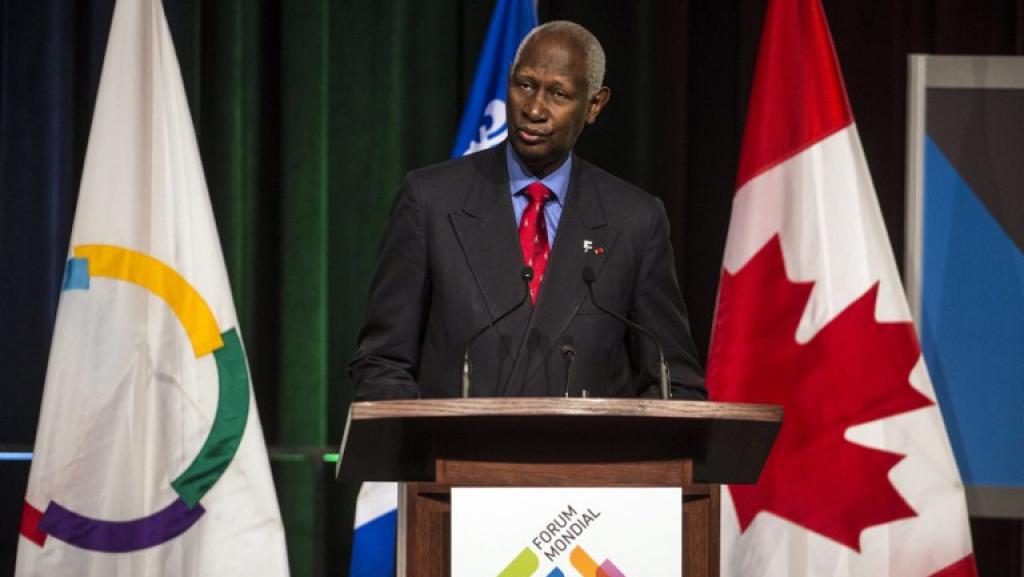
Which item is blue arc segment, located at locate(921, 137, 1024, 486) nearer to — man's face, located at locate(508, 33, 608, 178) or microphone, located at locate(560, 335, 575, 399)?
man's face, located at locate(508, 33, 608, 178)

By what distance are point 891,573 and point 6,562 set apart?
2.54 m

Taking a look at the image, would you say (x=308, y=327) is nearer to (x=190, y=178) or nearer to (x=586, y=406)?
(x=190, y=178)

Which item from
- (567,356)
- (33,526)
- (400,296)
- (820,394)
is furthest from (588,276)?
(33,526)

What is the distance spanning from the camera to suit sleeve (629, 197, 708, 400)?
7.57ft

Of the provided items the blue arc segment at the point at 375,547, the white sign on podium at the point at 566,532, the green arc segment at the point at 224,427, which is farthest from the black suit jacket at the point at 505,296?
the blue arc segment at the point at 375,547

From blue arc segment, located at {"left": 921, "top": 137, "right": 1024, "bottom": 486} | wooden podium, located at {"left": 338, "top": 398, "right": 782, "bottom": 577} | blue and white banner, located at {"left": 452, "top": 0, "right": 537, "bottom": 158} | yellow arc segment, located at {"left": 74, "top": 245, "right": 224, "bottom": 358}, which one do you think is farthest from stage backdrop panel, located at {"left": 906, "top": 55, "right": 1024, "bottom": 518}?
wooden podium, located at {"left": 338, "top": 398, "right": 782, "bottom": 577}

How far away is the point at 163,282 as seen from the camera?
3.35m

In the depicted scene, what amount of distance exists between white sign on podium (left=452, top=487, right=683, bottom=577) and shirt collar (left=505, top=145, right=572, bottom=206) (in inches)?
30.8

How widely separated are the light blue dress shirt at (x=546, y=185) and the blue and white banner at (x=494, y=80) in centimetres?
116

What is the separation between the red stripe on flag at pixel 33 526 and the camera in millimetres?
3223

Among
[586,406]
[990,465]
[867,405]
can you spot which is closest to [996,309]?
[990,465]

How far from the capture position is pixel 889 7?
13.1ft

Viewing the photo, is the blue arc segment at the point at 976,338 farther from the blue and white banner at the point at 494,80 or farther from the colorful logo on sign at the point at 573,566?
the colorful logo on sign at the point at 573,566

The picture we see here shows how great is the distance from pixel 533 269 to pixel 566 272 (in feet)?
0.18
